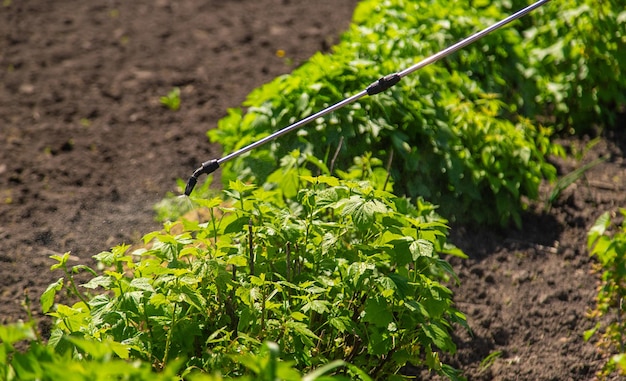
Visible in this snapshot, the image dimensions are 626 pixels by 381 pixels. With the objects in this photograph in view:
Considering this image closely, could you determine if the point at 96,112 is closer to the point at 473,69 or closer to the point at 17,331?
the point at 473,69

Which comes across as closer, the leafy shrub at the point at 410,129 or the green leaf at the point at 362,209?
the green leaf at the point at 362,209

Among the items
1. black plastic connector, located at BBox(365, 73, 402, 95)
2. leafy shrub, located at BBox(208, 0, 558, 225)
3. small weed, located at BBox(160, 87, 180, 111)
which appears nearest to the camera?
black plastic connector, located at BBox(365, 73, 402, 95)

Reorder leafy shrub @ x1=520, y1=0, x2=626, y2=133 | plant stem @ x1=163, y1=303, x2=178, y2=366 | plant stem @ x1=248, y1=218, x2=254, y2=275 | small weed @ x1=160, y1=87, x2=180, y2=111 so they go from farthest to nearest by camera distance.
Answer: small weed @ x1=160, y1=87, x2=180, y2=111 → leafy shrub @ x1=520, y1=0, x2=626, y2=133 → plant stem @ x1=248, y1=218, x2=254, y2=275 → plant stem @ x1=163, y1=303, x2=178, y2=366

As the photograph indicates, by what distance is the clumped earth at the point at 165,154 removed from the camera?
136 inches

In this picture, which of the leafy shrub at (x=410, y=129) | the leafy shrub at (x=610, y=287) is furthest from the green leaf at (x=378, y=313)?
the leafy shrub at (x=610, y=287)

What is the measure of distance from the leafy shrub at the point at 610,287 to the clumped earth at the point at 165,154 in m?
0.06

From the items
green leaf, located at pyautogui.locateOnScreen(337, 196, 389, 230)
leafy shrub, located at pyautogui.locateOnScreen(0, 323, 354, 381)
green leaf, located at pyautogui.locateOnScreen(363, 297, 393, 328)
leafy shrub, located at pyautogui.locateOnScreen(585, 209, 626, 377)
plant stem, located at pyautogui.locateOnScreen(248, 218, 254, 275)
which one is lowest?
leafy shrub, located at pyautogui.locateOnScreen(585, 209, 626, 377)

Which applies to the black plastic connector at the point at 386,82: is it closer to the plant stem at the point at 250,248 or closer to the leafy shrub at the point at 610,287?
the plant stem at the point at 250,248

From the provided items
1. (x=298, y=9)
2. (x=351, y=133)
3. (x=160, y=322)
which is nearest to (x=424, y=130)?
(x=351, y=133)

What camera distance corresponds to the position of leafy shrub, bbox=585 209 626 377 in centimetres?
329

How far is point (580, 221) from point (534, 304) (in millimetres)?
773

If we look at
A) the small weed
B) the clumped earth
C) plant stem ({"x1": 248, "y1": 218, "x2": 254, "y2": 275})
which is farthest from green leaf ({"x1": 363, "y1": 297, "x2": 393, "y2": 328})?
the small weed

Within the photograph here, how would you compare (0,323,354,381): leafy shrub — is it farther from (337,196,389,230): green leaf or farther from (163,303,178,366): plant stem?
(337,196,389,230): green leaf

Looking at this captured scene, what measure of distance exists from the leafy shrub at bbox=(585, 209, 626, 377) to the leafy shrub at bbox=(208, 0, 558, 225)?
0.52m
